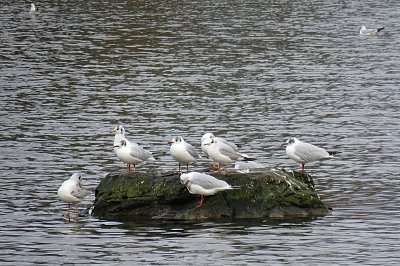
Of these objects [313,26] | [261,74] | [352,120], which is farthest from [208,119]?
[313,26]

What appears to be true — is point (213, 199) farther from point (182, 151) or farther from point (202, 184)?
point (182, 151)

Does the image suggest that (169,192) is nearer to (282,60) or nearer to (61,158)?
(61,158)

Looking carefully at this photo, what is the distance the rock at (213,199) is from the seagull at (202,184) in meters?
0.44

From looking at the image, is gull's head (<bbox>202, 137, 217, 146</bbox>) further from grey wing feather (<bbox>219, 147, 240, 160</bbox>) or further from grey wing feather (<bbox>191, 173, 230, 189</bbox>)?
grey wing feather (<bbox>191, 173, 230, 189</bbox>)

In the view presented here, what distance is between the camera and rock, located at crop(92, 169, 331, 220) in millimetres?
20984

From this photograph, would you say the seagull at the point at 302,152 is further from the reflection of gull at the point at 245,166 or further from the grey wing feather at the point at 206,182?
the grey wing feather at the point at 206,182

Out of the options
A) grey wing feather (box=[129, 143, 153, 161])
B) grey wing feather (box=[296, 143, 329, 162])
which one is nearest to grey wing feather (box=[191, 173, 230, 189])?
grey wing feather (box=[129, 143, 153, 161])

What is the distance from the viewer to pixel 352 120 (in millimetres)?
33031

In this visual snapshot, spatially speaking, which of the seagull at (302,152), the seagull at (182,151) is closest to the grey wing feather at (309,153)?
the seagull at (302,152)

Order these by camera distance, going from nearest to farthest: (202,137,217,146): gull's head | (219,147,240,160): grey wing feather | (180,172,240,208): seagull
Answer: (180,172,240,208): seagull
(219,147,240,160): grey wing feather
(202,137,217,146): gull's head

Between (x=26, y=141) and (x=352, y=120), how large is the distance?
30.6ft

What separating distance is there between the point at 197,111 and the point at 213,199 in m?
13.5

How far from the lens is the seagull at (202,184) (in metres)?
20.3

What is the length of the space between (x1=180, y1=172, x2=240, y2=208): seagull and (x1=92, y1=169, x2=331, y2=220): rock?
1.45ft
